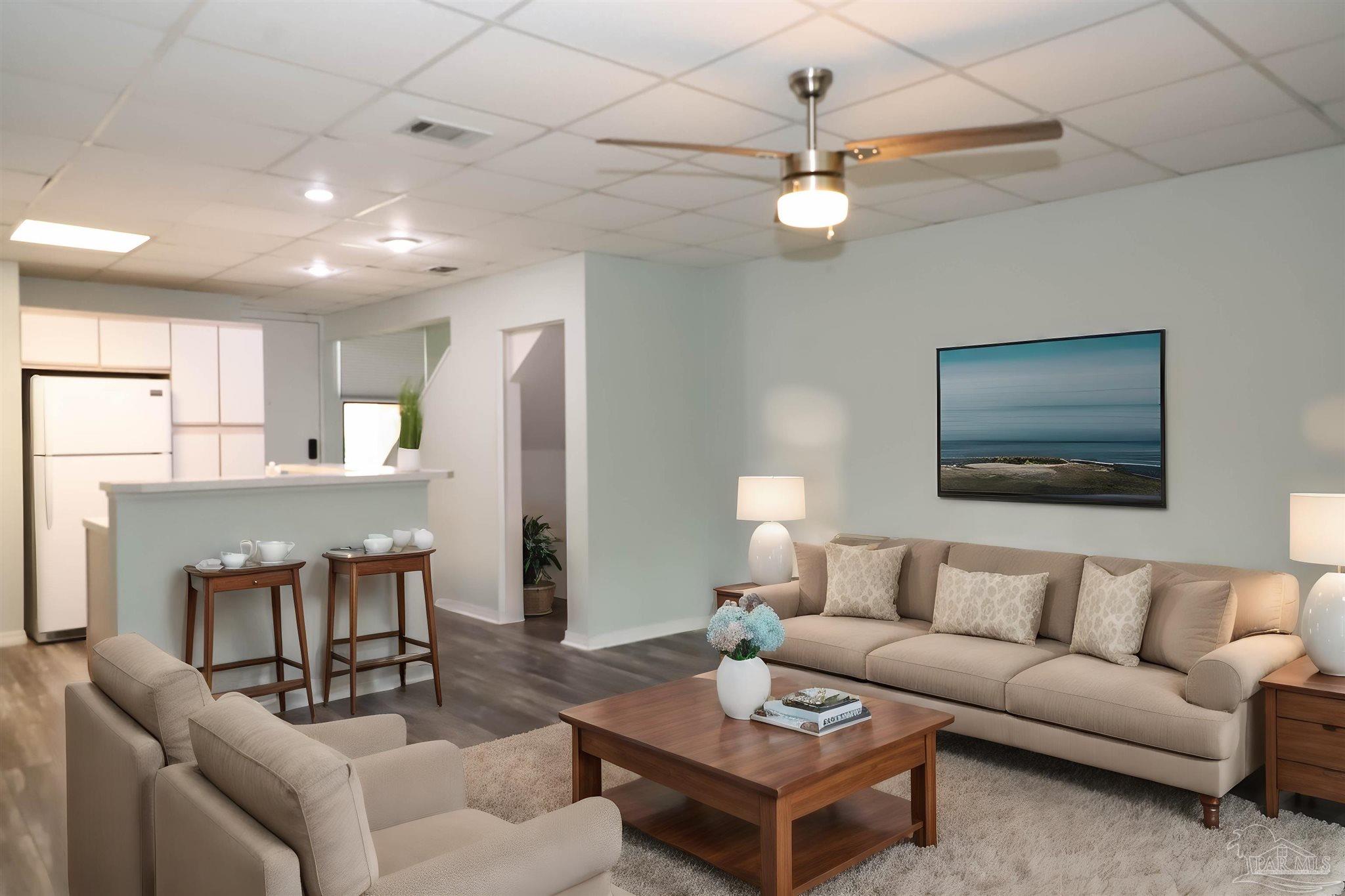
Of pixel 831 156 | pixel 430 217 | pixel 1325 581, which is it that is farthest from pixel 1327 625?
pixel 430 217

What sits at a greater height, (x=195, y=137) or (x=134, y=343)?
(x=195, y=137)

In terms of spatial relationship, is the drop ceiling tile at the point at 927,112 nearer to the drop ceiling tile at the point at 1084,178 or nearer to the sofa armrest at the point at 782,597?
the drop ceiling tile at the point at 1084,178

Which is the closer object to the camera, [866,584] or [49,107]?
[49,107]

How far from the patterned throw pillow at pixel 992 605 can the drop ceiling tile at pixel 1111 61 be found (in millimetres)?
2162

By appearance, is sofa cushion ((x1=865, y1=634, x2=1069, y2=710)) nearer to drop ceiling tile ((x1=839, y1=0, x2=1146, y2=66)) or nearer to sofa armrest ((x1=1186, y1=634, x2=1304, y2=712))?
sofa armrest ((x1=1186, y1=634, x2=1304, y2=712))

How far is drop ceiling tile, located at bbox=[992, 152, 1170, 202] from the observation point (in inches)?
165

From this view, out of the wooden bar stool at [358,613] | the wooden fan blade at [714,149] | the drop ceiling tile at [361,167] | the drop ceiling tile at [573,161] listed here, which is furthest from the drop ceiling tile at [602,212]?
the wooden bar stool at [358,613]

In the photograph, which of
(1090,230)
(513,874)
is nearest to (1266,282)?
(1090,230)

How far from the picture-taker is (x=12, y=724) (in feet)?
14.9

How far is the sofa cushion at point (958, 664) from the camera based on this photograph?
3.87 meters

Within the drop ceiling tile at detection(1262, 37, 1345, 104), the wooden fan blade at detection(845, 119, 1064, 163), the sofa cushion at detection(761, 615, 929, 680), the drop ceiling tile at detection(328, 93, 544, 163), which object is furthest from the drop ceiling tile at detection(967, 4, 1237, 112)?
the sofa cushion at detection(761, 615, 929, 680)

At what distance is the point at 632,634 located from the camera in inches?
249

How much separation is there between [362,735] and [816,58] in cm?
255

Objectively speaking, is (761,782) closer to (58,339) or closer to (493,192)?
(493,192)
